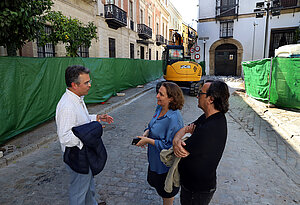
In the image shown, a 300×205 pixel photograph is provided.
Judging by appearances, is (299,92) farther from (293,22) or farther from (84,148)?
→ (293,22)

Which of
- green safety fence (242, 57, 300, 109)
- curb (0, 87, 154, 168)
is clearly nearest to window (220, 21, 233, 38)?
green safety fence (242, 57, 300, 109)

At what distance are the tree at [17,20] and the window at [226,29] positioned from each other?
940 inches

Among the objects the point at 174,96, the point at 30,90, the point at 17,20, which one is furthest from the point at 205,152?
the point at 30,90

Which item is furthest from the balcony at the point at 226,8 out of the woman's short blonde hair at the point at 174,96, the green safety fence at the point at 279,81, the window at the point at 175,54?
the woman's short blonde hair at the point at 174,96

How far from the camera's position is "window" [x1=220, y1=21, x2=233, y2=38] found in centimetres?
2572

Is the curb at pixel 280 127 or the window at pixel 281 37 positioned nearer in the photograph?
the curb at pixel 280 127

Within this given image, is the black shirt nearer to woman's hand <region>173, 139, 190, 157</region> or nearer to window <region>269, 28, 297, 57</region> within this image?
woman's hand <region>173, 139, 190, 157</region>

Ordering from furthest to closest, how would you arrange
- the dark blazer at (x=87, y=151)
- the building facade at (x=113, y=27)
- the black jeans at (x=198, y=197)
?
the building facade at (x=113, y=27) < the dark blazer at (x=87, y=151) < the black jeans at (x=198, y=197)

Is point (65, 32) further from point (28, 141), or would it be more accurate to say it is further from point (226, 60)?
point (226, 60)

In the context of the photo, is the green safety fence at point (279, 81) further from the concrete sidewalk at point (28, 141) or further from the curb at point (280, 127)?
the concrete sidewalk at point (28, 141)

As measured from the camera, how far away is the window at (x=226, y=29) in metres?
25.7

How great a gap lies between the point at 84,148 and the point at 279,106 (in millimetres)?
8534

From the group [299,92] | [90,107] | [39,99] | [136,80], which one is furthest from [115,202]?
[136,80]

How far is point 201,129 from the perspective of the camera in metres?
1.59
